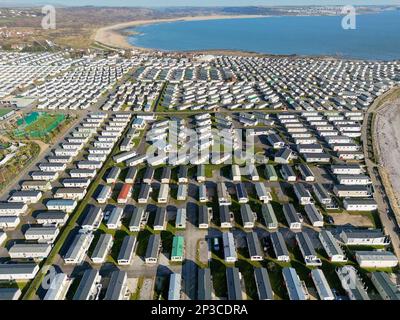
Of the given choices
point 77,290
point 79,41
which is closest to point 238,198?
point 77,290

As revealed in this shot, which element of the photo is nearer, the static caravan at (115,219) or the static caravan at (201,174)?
the static caravan at (115,219)

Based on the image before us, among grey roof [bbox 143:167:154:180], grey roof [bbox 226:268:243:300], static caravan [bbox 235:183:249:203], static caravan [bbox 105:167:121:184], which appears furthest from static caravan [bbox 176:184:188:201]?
grey roof [bbox 226:268:243:300]

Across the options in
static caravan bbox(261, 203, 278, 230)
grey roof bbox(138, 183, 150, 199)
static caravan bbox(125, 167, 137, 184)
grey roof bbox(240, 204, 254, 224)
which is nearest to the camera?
static caravan bbox(261, 203, 278, 230)

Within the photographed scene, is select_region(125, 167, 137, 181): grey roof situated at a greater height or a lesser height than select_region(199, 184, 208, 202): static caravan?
greater

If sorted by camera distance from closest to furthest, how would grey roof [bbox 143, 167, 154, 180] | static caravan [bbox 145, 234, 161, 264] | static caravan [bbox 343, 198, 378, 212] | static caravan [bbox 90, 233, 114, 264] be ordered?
1. static caravan [bbox 145, 234, 161, 264]
2. static caravan [bbox 90, 233, 114, 264]
3. static caravan [bbox 343, 198, 378, 212]
4. grey roof [bbox 143, 167, 154, 180]

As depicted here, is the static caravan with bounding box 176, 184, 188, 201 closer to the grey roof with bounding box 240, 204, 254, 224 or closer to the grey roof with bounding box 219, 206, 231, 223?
the grey roof with bounding box 219, 206, 231, 223

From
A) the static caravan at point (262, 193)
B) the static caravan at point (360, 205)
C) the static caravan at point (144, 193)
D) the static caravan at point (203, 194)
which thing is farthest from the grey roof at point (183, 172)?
the static caravan at point (360, 205)

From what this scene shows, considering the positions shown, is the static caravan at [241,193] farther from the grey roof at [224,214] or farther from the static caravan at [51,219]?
the static caravan at [51,219]
